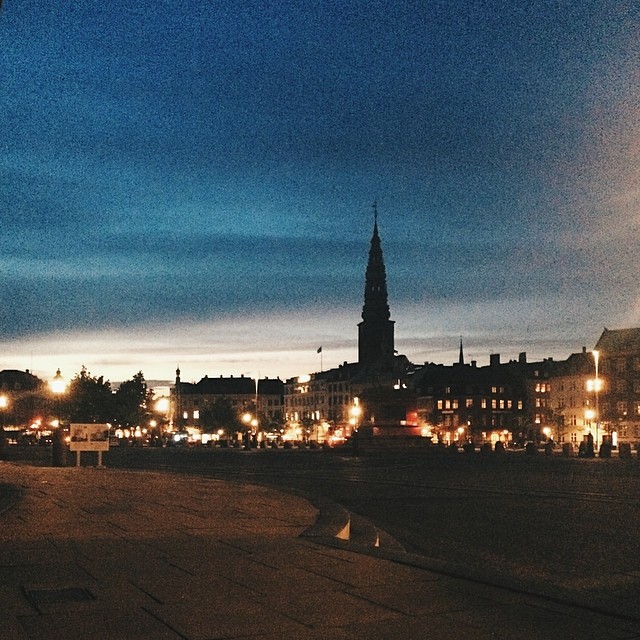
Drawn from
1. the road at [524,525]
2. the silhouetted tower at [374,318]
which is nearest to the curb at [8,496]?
the road at [524,525]

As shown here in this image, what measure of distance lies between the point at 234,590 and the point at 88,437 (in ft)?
97.2

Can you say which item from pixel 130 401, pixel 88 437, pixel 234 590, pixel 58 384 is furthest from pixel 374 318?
pixel 234 590

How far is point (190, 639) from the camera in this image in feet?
22.2

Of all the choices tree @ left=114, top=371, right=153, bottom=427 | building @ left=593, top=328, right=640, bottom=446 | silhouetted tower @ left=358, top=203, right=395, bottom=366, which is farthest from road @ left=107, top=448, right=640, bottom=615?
silhouetted tower @ left=358, top=203, right=395, bottom=366

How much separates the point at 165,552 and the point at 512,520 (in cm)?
883

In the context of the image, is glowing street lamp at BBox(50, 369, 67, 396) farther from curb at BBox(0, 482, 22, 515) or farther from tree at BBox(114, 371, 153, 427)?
tree at BBox(114, 371, 153, 427)

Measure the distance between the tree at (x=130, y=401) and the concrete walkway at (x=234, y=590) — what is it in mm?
103421

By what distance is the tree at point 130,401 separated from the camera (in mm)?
116231

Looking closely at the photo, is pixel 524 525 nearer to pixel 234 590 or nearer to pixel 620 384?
pixel 234 590

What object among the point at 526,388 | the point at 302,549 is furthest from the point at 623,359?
the point at 302,549

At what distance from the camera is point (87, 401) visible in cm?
11006

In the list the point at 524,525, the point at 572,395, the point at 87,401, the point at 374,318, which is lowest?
the point at 524,525

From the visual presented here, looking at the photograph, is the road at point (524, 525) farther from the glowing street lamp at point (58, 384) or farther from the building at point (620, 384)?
the building at point (620, 384)

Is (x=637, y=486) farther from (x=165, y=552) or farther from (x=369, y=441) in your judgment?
(x=369, y=441)
